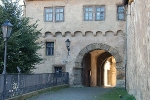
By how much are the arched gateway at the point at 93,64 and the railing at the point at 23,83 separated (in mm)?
3436

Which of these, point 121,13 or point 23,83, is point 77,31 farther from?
point 23,83

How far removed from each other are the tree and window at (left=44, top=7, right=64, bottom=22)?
7.00 metres

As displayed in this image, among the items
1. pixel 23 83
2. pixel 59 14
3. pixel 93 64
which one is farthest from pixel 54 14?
pixel 23 83

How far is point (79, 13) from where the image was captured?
76.7 ft

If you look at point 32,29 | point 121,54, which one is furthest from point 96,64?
point 32,29

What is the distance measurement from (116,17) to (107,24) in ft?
2.81

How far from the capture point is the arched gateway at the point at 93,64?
23.1m

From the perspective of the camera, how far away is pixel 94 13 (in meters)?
23.2

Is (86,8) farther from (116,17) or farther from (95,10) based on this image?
(116,17)

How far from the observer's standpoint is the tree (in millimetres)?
14953

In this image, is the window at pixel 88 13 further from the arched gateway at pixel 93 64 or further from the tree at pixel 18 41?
the tree at pixel 18 41

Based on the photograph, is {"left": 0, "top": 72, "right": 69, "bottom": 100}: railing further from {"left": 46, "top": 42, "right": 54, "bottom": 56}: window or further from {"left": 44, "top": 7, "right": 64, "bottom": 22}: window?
{"left": 44, "top": 7, "right": 64, "bottom": 22}: window

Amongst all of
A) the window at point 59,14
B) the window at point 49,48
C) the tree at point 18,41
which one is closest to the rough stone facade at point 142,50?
the tree at point 18,41

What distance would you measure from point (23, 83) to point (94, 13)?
11.5 meters
